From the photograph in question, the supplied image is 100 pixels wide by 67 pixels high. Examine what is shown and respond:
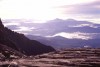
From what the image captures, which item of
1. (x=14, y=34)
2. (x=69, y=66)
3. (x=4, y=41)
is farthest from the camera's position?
(x=14, y=34)

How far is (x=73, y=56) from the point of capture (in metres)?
38.3

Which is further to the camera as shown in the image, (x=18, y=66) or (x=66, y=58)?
(x=66, y=58)

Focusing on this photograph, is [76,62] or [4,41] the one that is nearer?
[76,62]

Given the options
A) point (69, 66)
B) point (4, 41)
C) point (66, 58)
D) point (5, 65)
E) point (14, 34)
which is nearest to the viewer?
point (69, 66)

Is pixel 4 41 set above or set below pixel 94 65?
above

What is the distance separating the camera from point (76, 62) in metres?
33.4

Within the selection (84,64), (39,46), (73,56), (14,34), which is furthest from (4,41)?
(84,64)

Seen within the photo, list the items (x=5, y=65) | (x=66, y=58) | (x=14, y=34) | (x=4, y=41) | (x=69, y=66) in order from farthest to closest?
(x=14, y=34) < (x=4, y=41) < (x=66, y=58) < (x=5, y=65) < (x=69, y=66)

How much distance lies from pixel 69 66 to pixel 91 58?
16.5 feet

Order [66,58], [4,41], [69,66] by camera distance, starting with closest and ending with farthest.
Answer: [69,66] < [66,58] < [4,41]

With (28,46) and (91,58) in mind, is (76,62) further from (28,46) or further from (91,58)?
(28,46)

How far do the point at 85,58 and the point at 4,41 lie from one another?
212 ft

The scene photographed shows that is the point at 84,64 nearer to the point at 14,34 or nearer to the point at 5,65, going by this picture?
the point at 5,65

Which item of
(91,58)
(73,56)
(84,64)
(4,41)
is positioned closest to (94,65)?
(84,64)
